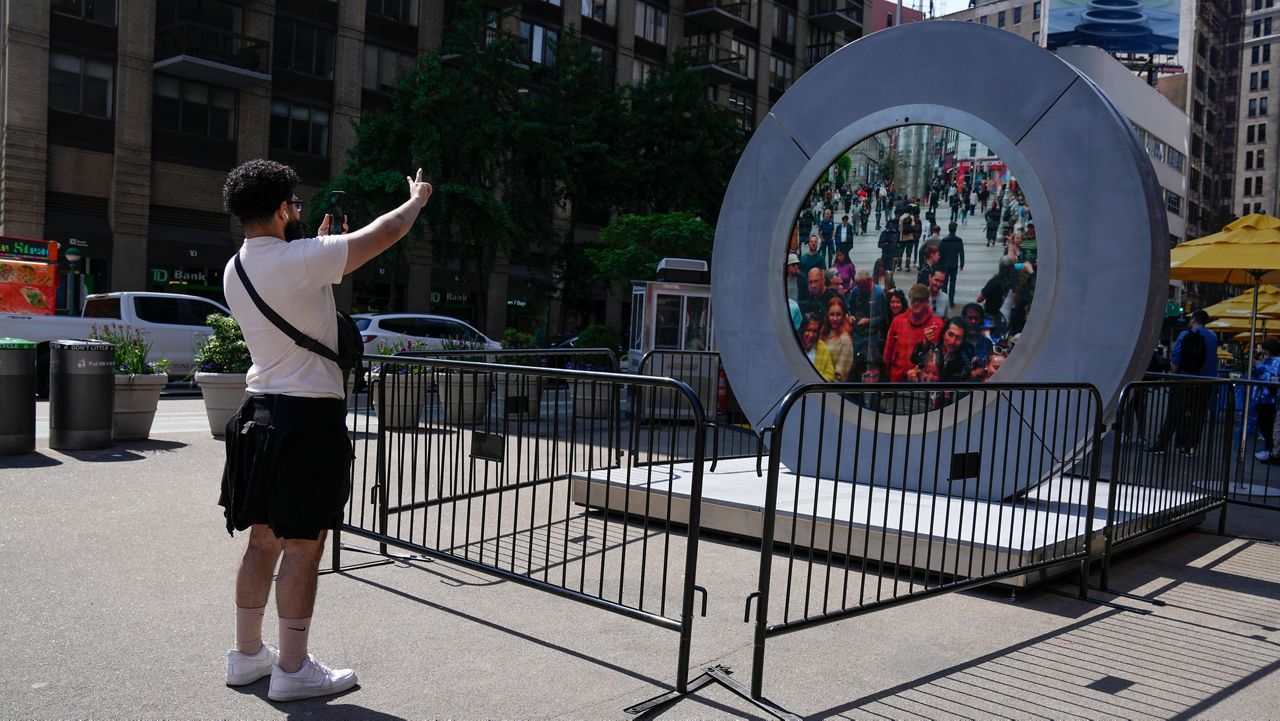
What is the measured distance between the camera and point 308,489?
394 cm

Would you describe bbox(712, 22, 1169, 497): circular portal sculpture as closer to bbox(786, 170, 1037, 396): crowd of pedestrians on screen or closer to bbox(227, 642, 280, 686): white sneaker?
bbox(786, 170, 1037, 396): crowd of pedestrians on screen

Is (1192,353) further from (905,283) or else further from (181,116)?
(181,116)

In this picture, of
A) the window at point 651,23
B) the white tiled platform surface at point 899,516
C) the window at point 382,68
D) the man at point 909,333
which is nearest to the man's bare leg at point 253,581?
the white tiled platform surface at point 899,516

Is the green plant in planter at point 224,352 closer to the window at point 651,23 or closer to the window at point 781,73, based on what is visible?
the window at point 651,23

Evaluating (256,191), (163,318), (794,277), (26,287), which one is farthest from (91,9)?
(256,191)

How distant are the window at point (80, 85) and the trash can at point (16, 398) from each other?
21439 mm

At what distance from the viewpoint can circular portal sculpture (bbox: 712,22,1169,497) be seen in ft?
23.5

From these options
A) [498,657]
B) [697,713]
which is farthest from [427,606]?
[697,713]

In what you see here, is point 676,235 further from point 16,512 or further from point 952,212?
point 16,512

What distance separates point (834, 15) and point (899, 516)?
50.3 meters

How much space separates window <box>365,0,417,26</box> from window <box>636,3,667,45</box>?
38.9 feet

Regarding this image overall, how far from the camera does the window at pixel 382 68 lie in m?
34.3

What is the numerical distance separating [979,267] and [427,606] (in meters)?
5.14

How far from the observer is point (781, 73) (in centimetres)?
5119
